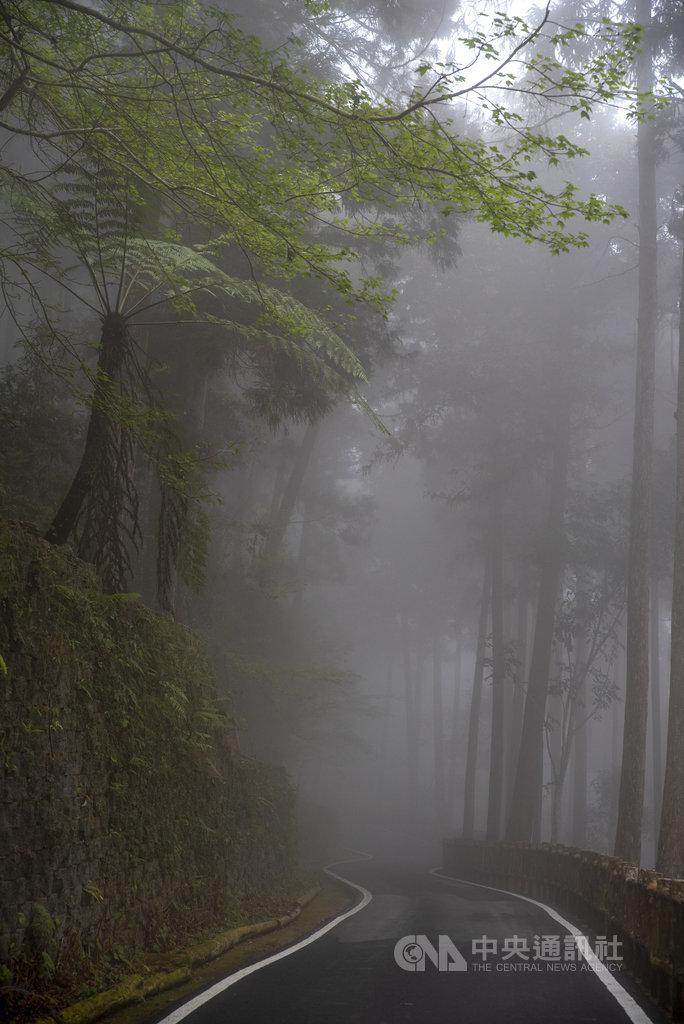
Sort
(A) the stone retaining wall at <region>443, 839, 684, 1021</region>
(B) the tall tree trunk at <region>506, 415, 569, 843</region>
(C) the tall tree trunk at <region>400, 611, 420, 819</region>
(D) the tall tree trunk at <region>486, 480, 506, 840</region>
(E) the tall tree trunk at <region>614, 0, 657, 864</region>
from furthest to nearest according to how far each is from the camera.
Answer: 1. (C) the tall tree trunk at <region>400, 611, 420, 819</region>
2. (D) the tall tree trunk at <region>486, 480, 506, 840</region>
3. (B) the tall tree trunk at <region>506, 415, 569, 843</region>
4. (E) the tall tree trunk at <region>614, 0, 657, 864</region>
5. (A) the stone retaining wall at <region>443, 839, 684, 1021</region>

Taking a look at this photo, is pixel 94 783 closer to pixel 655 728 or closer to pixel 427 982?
pixel 427 982

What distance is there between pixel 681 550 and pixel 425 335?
62.7 ft

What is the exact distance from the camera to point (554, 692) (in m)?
26.4

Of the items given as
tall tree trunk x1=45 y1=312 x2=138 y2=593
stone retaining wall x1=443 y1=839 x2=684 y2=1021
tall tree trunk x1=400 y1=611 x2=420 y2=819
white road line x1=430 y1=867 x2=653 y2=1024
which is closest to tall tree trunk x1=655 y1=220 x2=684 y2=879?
stone retaining wall x1=443 y1=839 x2=684 y2=1021

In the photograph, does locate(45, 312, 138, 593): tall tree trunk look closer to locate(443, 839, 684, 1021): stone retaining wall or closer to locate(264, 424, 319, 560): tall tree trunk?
locate(443, 839, 684, 1021): stone retaining wall

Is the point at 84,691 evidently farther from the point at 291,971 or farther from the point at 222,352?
the point at 222,352

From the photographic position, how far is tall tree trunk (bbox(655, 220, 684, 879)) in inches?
558

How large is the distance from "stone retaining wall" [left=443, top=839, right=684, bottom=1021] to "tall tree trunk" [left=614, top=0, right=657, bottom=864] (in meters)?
1.89

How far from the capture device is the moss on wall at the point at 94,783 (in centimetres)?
633

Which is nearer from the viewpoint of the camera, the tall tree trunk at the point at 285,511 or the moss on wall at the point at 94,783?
the moss on wall at the point at 94,783

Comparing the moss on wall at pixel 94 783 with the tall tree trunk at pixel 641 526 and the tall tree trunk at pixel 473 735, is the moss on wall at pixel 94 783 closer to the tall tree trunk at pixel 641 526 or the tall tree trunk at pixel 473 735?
the tall tree trunk at pixel 641 526

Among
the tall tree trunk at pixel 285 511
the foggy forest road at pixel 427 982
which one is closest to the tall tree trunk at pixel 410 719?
the tall tree trunk at pixel 285 511

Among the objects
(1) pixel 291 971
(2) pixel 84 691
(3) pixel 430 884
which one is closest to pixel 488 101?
(2) pixel 84 691

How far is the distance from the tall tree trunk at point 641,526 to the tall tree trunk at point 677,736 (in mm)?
1017
